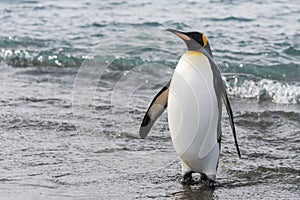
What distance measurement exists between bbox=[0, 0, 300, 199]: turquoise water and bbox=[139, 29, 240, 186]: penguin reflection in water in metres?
0.18

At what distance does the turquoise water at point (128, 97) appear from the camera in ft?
13.4

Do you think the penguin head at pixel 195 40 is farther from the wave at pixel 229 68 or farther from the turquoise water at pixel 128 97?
the wave at pixel 229 68

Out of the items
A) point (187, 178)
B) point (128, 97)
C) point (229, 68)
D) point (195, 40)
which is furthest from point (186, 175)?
point (229, 68)

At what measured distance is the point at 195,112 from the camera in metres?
3.95

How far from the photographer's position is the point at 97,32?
34.6 ft

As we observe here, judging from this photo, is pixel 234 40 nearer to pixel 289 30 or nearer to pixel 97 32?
pixel 289 30

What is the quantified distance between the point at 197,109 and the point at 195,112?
0.07ft

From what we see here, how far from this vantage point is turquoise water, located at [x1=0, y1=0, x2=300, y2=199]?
4082 millimetres

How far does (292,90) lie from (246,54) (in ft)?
5.79

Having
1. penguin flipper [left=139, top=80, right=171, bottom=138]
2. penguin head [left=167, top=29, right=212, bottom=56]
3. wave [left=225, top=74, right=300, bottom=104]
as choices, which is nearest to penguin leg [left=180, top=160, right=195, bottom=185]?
penguin flipper [left=139, top=80, right=171, bottom=138]

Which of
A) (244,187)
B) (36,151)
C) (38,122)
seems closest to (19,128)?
(38,122)

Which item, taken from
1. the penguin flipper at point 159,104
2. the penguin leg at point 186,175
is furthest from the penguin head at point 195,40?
the penguin leg at point 186,175

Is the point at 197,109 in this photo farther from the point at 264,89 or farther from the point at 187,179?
the point at 264,89

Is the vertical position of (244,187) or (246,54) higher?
(244,187)
